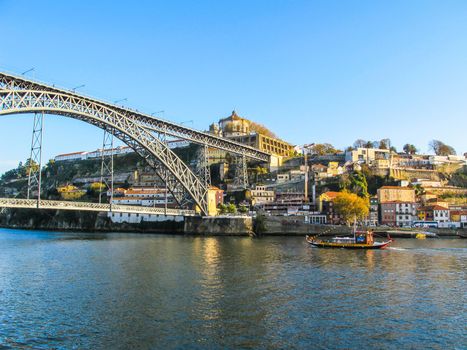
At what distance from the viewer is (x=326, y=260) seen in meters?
30.1

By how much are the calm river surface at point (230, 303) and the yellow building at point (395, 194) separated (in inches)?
1391

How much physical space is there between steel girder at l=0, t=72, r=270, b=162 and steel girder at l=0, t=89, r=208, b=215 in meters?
0.32

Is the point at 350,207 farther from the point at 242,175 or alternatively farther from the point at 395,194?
the point at 242,175

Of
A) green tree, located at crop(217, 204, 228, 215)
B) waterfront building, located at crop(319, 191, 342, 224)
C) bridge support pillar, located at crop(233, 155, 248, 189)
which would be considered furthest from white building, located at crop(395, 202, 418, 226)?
green tree, located at crop(217, 204, 228, 215)

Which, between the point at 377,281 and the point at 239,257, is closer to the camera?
the point at 377,281

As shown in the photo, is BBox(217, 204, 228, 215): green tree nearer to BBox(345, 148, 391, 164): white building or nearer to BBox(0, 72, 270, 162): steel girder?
BBox(0, 72, 270, 162): steel girder

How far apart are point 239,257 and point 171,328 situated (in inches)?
698

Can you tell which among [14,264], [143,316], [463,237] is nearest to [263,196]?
[463,237]

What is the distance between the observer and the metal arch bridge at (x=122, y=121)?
34.9m

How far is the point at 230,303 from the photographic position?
1703 centimetres

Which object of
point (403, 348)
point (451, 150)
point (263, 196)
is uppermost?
point (451, 150)

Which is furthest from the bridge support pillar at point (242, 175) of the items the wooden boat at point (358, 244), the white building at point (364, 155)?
the wooden boat at point (358, 244)

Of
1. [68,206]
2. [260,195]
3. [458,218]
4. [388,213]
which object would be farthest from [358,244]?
[260,195]

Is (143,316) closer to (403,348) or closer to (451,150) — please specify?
(403,348)
